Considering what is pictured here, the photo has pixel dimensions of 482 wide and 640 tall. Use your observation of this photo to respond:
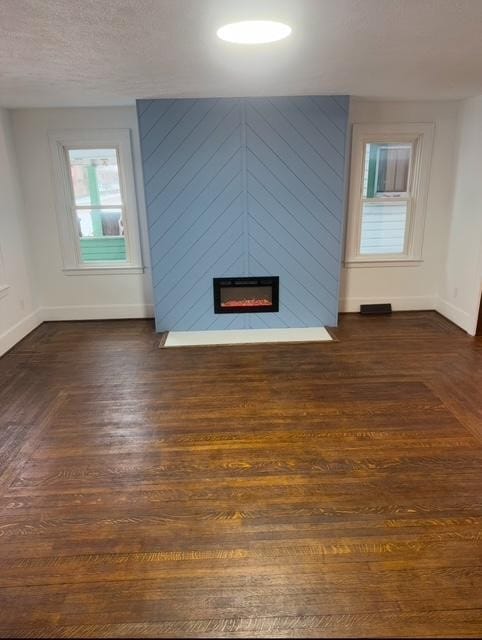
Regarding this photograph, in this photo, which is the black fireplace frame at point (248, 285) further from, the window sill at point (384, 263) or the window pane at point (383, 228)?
the window pane at point (383, 228)

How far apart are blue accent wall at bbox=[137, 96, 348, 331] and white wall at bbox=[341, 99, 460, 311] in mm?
670

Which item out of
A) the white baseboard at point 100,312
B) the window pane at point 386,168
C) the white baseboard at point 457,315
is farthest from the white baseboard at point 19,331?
the white baseboard at point 457,315

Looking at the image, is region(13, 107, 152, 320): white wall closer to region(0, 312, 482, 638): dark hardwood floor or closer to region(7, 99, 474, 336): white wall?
region(7, 99, 474, 336): white wall

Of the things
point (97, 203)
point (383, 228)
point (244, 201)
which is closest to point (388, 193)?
point (383, 228)

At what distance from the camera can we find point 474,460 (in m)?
2.59

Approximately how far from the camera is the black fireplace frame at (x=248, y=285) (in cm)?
465

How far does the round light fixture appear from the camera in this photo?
2.03 meters

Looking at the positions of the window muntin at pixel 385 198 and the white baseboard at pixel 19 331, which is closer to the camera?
the white baseboard at pixel 19 331

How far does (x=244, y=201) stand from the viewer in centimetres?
442

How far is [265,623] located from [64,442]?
180 centimetres

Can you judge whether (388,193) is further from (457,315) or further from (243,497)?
(243,497)

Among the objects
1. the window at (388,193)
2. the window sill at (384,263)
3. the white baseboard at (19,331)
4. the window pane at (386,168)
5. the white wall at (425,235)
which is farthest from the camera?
the window sill at (384,263)

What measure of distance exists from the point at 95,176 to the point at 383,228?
11.3 feet

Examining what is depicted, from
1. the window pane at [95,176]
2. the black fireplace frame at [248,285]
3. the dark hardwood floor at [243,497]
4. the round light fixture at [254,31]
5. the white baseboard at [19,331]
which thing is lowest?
the dark hardwood floor at [243,497]
